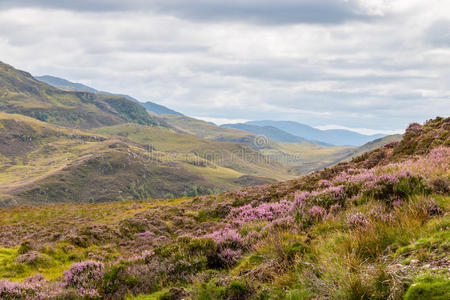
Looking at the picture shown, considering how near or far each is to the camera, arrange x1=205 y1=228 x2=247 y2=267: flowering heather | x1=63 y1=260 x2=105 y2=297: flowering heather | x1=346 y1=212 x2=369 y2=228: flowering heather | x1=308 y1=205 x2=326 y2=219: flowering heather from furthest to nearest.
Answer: x1=308 y1=205 x2=326 y2=219: flowering heather
x1=205 y1=228 x2=247 y2=267: flowering heather
x1=63 y1=260 x2=105 y2=297: flowering heather
x1=346 y1=212 x2=369 y2=228: flowering heather

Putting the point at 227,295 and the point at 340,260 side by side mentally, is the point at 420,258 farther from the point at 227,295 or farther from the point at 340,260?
the point at 227,295

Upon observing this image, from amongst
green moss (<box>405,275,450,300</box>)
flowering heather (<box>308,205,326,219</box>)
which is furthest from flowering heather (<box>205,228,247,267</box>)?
green moss (<box>405,275,450,300</box>)

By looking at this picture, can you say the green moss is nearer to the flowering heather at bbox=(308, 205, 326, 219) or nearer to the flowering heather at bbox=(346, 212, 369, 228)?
the flowering heather at bbox=(346, 212, 369, 228)

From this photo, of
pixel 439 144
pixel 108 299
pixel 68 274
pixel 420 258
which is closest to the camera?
pixel 420 258

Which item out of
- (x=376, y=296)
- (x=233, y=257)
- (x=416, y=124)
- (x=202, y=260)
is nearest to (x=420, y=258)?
(x=376, y=296)

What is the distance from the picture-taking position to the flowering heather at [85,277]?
911 cm

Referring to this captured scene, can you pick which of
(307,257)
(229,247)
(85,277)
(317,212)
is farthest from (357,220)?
(85,277)

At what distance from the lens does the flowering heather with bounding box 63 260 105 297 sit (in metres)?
9.11

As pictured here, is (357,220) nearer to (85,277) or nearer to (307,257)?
(307,257)

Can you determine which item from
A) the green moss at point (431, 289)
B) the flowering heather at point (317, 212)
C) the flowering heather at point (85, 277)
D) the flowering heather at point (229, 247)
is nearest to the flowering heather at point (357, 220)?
the flowering heather at point (317, 212)

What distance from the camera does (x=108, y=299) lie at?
8633 mm

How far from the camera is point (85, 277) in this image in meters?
9.87

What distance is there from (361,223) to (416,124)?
21039 millimetres

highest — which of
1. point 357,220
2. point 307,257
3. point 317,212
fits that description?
point 357,220
